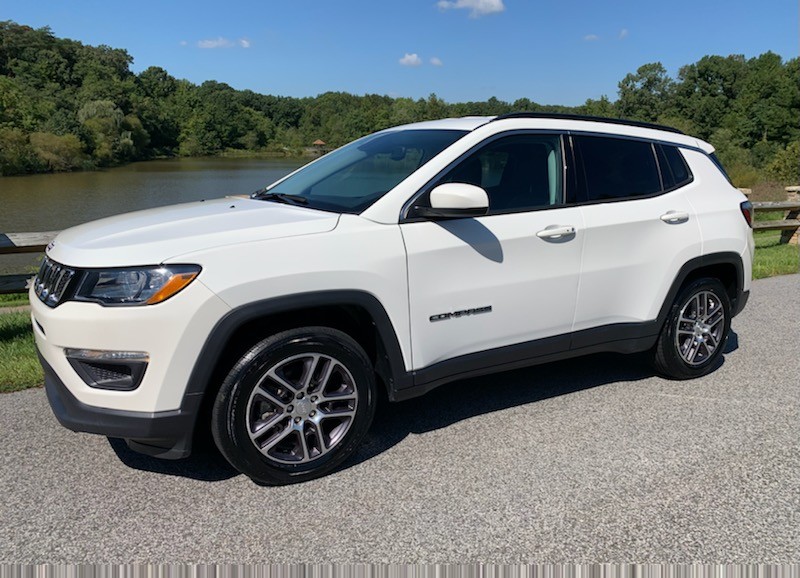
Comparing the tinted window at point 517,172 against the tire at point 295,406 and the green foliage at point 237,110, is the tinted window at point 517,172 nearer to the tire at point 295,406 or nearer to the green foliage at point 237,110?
the tire at point 295,406

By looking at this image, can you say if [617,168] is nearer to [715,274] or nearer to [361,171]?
[715,274]

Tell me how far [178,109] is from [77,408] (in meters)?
142

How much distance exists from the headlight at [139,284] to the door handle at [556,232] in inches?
79.4

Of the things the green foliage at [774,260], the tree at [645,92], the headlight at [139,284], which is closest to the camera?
the headlight at [139,284]

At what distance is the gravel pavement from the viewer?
8.95 ft

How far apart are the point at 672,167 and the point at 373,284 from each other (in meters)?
2.67

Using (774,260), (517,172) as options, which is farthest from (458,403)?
(774,260)

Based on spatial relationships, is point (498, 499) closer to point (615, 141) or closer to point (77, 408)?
point (77, 408)

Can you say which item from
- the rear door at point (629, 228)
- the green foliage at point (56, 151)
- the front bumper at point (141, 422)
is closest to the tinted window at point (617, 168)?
the rear door at point (629, 228)

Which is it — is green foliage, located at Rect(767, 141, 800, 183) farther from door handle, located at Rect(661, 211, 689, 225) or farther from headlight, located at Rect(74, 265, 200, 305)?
headlight, located at Rect(74, 265, 200, 305)

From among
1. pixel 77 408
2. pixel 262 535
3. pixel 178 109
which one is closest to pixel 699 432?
pixel 262 535

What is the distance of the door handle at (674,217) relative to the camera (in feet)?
14.6

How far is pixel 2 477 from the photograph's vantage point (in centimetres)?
331

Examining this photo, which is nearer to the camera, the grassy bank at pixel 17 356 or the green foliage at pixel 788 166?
the grassy bank at pixel 17 356
